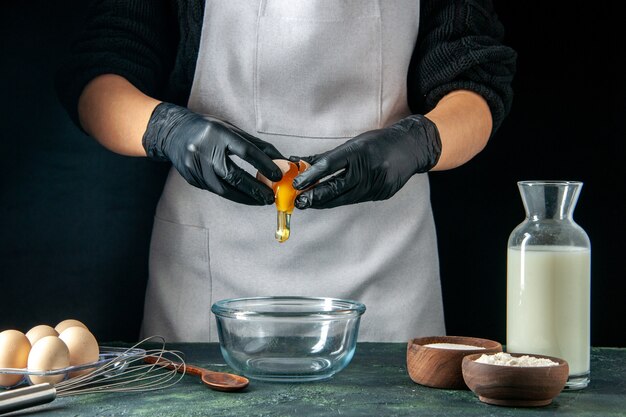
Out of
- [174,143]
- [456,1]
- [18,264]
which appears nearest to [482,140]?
[456,1]

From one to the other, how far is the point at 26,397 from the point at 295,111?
3.17ft

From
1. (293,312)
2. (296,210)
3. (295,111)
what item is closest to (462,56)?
(295,111)

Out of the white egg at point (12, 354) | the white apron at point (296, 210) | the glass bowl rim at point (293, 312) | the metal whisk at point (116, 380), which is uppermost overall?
the white apron at point (296, 210)

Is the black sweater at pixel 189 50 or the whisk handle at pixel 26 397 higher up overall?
the black sweater at pixel 189 50

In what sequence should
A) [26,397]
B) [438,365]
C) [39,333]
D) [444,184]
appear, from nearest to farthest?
[26,397], [438,365], [39,333], [444,184]

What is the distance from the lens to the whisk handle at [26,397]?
1073mm

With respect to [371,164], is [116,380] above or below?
below

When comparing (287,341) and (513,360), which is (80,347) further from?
(513,360)

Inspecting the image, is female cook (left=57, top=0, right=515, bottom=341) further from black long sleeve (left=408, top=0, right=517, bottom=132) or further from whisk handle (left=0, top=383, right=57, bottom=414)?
whisk handle (left=0, top=383, right=57, bottom=414)

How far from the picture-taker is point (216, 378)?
3.98 ft

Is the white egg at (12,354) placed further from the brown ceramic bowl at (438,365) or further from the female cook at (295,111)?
the female cook at (295,111)

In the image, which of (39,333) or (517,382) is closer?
(517,382)

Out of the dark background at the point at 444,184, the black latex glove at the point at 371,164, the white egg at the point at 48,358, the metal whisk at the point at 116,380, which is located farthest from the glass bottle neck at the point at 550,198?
the dark background at the point at 444,184

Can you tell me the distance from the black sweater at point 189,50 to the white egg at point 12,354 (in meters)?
0.82
